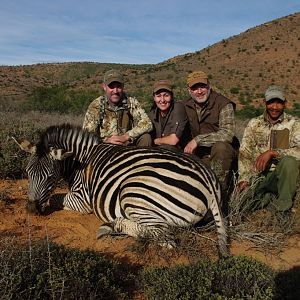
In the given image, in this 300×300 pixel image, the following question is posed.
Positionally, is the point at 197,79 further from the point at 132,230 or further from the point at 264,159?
the point at 132,230

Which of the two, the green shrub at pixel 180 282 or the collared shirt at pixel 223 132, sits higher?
the collared shirt at pixel 223 132

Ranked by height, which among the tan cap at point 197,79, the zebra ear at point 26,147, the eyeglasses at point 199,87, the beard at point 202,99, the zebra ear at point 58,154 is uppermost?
the tan cap at point 197,79

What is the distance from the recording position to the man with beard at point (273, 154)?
5.09m

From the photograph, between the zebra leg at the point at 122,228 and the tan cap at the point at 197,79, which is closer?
the zebra leg at the point at 122,228

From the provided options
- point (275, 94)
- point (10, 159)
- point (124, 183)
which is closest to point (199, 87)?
point (275, 94)

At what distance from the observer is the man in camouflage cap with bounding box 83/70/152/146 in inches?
239

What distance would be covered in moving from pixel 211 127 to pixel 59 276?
3863 millimetres

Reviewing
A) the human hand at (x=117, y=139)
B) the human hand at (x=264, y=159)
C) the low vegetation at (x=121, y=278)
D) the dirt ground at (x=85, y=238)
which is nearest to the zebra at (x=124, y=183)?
the dirt ground at (x=85, y=238)

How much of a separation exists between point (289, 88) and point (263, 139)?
1555 inches

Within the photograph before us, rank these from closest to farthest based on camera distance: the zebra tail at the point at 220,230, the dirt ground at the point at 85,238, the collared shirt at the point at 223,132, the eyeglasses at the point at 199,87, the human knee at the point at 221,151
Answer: the zebra tail at the point at 220,230 < the dirt ground at the point at 85,238 < the human knee at the point at 221,151 < the collared shirt at the point at 223,132 < the eyeglasses at the point at 199,87


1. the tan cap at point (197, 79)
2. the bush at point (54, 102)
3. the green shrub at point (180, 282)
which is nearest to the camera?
the green shrub at point (180, 282)

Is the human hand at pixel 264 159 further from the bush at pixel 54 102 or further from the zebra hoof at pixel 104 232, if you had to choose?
the bush at pixel 54 102

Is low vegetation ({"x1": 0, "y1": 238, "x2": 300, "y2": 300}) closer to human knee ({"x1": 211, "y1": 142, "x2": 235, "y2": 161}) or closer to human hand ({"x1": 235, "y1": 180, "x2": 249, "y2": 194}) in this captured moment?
human hand ({"x1": 235, "y1": 180, "x2": 249, "y2": 194})

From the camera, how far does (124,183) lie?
14.8ft
